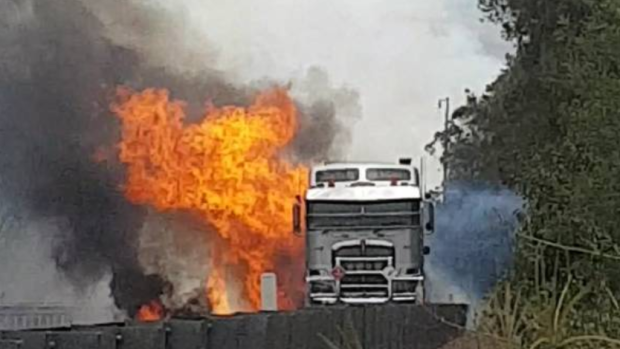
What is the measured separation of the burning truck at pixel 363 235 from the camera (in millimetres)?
29094

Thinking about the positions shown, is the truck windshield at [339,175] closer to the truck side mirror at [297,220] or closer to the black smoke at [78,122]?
the truck side mirror at [297,220]

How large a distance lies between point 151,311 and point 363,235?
10828 mm

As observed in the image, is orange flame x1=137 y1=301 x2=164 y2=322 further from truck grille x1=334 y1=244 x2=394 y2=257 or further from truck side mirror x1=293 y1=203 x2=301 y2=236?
truck grille x1=334 y1=244 x2=394 y2=257

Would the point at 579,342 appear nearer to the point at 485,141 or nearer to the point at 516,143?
the point at 516,143

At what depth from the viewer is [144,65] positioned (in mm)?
42312

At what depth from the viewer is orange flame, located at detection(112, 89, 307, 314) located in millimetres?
40375

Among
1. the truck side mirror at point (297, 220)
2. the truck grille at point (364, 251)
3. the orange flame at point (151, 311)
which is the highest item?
the truck side mirror at point (297, 220)

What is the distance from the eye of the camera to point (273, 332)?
16.3 m

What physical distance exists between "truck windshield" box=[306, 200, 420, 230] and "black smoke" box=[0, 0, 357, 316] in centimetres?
1113

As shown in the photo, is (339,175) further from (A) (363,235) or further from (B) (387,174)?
(A) (363,235)

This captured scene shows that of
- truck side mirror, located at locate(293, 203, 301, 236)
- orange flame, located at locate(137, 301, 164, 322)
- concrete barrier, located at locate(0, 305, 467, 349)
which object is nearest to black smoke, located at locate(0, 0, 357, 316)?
orange flame, located at locate(137, 301, 164, 322)

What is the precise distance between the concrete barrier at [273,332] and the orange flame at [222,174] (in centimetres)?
2053

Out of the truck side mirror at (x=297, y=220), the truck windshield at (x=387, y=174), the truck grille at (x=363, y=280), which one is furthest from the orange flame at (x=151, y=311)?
the truck windshield at (x=387, y=174)

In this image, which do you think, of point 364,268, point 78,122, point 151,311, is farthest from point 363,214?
point 78,122
